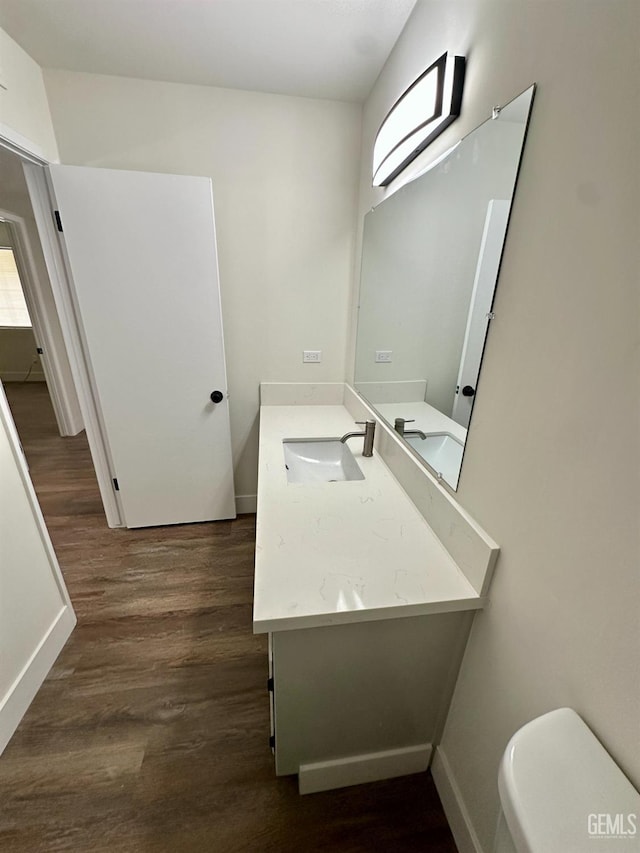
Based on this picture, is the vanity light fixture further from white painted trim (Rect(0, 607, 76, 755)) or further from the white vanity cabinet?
white painted trim (Rect(0, 607, 76, 755))

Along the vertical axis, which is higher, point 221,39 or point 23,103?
point 221,39

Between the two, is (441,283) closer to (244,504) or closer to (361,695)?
(361,695)

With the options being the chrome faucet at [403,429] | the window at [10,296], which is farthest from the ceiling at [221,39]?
the window at [10,296]

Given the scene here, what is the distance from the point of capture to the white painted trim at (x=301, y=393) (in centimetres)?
225

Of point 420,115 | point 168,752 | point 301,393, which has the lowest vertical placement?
point 168,752

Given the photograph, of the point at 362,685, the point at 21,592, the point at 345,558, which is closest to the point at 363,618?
the point at 345,558

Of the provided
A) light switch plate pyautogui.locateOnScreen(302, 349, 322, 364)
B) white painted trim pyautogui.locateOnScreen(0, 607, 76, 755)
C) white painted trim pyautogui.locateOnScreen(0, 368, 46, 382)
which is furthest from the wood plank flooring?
white painted trim pyautogui.locateOnScreen(0, 368, 46, 382)

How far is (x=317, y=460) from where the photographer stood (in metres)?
1.80

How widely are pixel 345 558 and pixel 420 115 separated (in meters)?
1.41

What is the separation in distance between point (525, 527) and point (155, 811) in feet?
4.67

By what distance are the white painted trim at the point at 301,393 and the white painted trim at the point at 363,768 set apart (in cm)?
174

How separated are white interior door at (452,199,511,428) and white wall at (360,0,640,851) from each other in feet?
0.15

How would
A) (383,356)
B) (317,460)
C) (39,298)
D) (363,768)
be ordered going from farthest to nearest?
(39,298) → (317,460) → (383,356) → (363,768)

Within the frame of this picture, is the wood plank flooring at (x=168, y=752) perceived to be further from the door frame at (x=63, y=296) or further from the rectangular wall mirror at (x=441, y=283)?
the rectangular wall mirror at (x=441, y=283)
